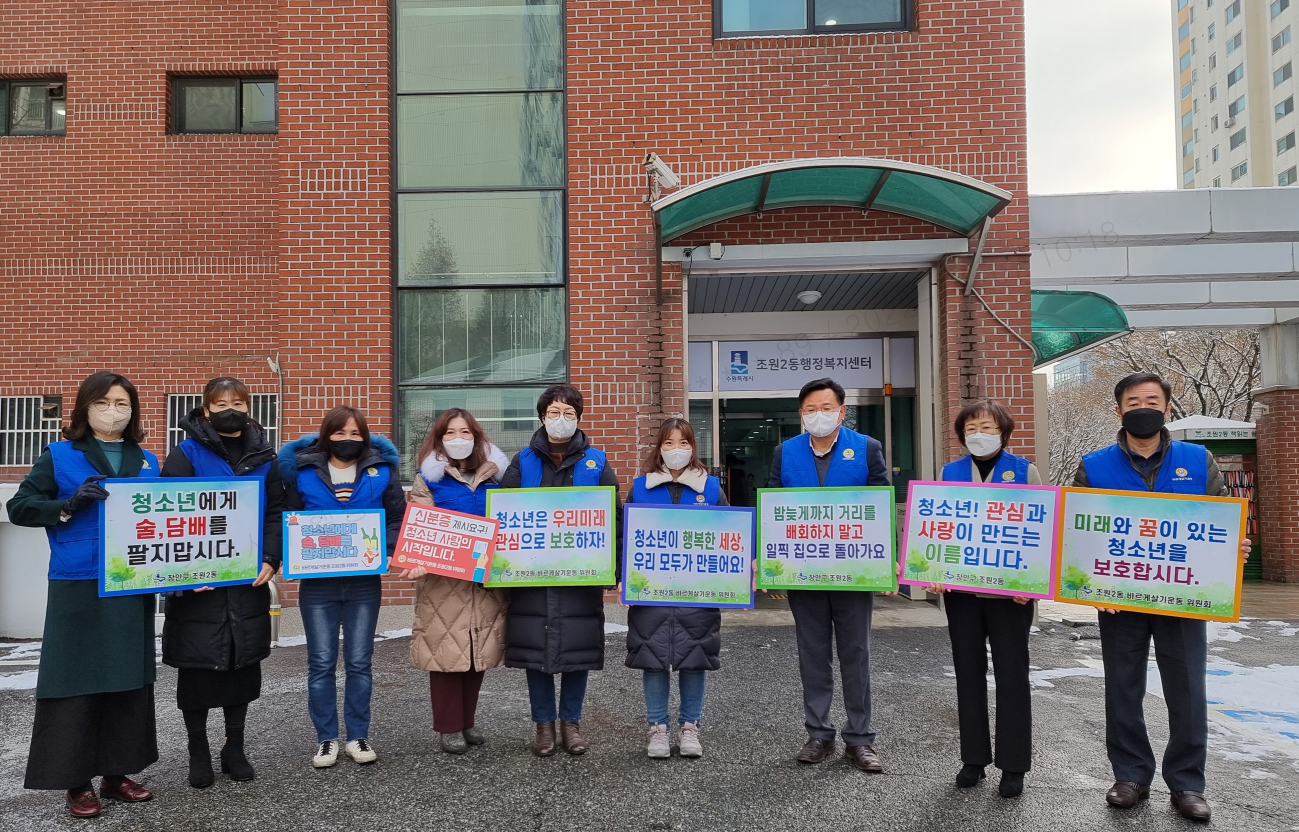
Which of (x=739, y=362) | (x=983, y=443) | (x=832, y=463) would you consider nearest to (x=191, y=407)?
(x=739, y=362)

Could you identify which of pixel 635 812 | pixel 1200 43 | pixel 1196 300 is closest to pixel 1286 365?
pixel 1196 300

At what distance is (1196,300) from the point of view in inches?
478

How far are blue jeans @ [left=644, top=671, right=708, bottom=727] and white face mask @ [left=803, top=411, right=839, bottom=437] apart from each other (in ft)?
4.67

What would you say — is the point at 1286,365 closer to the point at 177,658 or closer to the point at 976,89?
the point at 976,89

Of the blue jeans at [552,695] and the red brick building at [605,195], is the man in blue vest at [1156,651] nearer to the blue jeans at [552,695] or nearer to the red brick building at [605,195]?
the blue jeans at [552,695]

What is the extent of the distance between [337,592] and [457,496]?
78cm

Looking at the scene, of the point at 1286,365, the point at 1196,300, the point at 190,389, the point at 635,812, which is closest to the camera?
the point at 635,812

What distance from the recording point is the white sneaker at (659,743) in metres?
4.46

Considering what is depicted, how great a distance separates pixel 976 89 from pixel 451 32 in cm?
535

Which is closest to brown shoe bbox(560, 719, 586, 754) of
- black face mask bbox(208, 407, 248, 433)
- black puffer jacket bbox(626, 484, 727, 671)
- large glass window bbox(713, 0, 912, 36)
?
black puffer jacket bbox(626, 484, 727, 671)

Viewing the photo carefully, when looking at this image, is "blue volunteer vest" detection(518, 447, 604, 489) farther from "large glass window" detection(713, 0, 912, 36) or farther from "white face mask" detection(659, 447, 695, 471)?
"large glass window" detection(713, 0, 912, 36)

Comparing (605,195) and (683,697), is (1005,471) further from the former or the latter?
(605,195)

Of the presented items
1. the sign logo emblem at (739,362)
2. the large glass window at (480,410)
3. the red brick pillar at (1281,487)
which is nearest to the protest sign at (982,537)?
the large glass window at (480,410)

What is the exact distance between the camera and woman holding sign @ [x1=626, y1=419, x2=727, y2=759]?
14.5 ft
